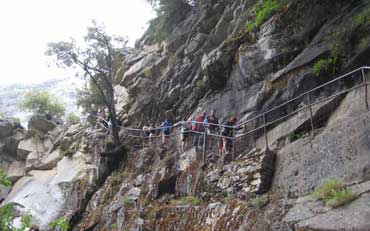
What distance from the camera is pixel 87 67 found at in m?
23.0

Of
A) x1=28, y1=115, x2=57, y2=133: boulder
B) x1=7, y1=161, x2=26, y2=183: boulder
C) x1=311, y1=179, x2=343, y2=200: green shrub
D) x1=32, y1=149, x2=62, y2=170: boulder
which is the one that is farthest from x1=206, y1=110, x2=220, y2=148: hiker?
x1=28, y1=115, x2=57, y2=133: boulder

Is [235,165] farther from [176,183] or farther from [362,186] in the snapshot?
[362,186]

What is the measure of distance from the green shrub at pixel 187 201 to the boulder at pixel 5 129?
77.7ft

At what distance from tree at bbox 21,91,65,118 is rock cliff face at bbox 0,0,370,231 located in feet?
34.2

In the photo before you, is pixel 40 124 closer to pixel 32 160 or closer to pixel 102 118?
pixel 32 160

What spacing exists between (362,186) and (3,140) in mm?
30422

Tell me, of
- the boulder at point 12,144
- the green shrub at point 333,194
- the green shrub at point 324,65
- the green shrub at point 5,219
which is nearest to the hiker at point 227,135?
the green shrub at point 324,65

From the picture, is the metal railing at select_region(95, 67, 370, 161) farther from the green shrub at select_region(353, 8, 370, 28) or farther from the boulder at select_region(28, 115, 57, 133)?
the boulder at select_region(28, 115, 57, 133)

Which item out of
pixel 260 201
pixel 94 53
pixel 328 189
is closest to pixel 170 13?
pixel 94 53

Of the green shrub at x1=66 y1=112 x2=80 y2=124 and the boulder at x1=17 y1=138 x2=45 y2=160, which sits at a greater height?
the green shrub at x1=66 y1=112 x2=80 y2=124

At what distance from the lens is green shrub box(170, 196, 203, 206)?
1224 centimetres

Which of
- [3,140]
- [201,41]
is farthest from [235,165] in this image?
[3,140]

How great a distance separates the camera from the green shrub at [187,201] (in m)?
12.2

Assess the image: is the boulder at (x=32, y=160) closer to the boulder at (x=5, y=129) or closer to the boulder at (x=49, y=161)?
the boulder at (x=49, y=161)
